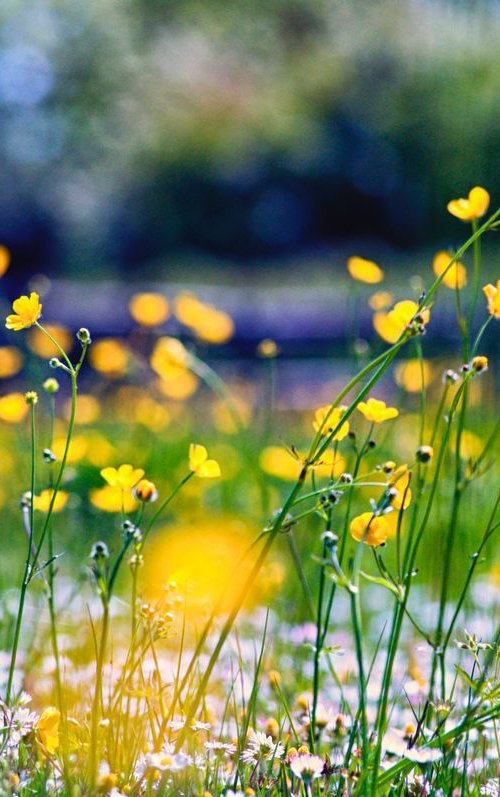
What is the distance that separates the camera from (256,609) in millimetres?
1845

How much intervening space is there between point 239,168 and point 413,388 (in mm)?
12401

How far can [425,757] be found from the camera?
2.80 ft

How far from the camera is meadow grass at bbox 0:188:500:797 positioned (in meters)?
0.88

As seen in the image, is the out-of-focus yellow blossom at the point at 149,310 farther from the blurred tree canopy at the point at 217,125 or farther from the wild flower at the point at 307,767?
the blurred tree canopy at the point at 217,125

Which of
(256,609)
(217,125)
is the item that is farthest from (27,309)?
(217,125)

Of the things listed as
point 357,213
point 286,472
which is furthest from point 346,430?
point 357,213

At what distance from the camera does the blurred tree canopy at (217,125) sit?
40.4 ft

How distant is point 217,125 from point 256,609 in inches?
532

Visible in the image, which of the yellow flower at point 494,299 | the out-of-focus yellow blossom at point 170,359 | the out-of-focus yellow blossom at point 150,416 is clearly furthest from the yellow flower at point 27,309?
the out-of-focus yellow blossom at point 150,416

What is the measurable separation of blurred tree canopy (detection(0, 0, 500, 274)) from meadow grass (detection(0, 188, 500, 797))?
29.7ft

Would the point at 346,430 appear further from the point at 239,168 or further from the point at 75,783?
the point at 239,168

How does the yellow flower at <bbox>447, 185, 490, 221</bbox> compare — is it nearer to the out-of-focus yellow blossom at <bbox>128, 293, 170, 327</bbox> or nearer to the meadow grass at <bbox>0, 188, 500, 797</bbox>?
the meadow grass at <bbox>0, 188, 500, 797</bbox>

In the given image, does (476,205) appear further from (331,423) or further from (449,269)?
(331,423)

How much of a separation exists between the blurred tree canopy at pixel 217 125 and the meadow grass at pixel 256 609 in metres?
9.04
